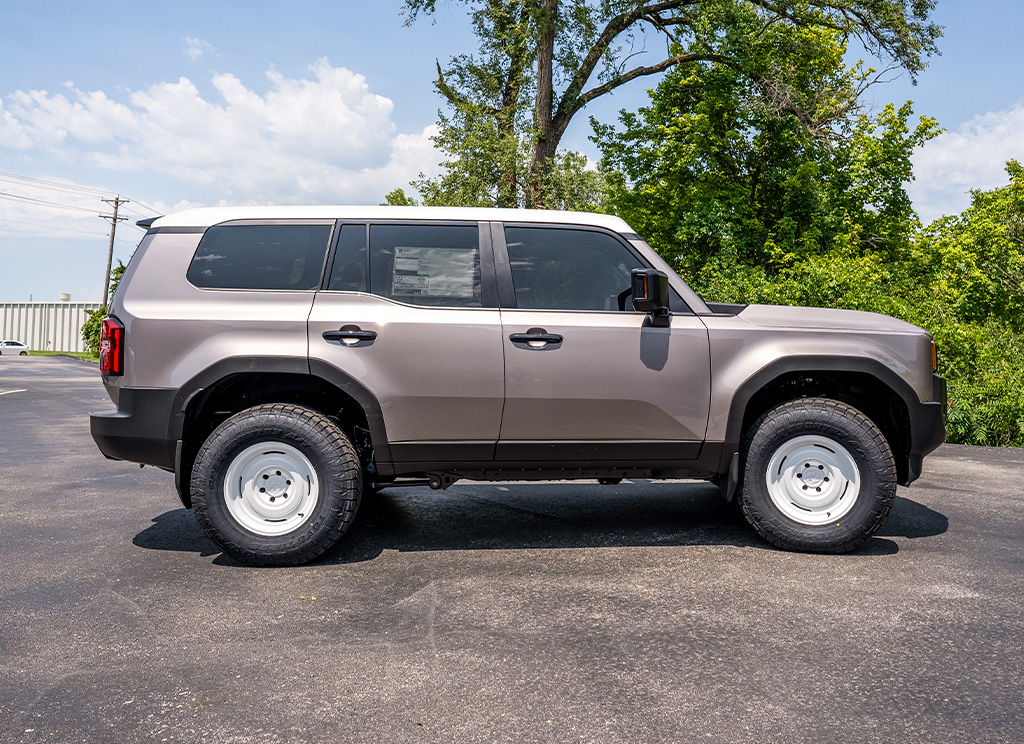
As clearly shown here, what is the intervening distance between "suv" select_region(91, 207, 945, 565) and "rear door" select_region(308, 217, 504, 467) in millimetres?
12

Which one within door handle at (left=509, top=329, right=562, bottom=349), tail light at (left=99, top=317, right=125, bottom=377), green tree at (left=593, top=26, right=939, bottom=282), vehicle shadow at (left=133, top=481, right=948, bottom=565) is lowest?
vehicle shadow at (left=133, top=481, right=948, bottom=565)

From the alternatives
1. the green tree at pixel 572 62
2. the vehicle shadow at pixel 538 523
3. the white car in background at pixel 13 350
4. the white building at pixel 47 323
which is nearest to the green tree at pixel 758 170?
the green tree at pixel 572 62

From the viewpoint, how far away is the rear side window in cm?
477

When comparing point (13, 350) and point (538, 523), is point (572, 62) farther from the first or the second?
point (13, 350)

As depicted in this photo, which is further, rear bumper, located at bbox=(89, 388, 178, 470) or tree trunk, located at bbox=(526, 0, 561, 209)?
tree trunk, located at bbox=(526, 0, 561, 209)

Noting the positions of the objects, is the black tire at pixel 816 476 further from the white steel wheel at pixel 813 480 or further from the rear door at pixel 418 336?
the rear door at pixel 418 336

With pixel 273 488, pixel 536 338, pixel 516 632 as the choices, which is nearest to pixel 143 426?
pixel 273 488

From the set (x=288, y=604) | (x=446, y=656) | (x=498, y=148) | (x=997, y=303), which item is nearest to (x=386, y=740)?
(x=446, y=656)

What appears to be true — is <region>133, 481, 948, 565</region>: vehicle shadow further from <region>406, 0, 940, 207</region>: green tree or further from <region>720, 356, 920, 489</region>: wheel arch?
<region>406, 0, 940, 207</region>: green tree

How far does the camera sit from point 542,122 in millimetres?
23047

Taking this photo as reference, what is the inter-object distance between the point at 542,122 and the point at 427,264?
19.4 m

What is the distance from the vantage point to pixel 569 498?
22.3 ft

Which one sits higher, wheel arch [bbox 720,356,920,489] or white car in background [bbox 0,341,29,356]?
wheel arch [bbox 720,356,920,489]

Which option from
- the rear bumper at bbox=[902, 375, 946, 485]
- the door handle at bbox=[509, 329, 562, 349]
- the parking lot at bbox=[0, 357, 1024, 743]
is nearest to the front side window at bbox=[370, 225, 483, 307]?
the door handle at bbox=[509, 329, 562, 349]
